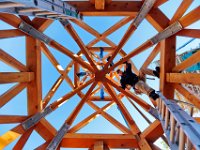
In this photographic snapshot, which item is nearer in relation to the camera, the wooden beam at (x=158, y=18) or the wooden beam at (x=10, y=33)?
the wooden beam at (x=10, y=33)

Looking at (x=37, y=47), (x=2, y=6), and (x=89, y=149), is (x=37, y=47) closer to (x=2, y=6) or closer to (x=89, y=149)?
(x=89, y=149)

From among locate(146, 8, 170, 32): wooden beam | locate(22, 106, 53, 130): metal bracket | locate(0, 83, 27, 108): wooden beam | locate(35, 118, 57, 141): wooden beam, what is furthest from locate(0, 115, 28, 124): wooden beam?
locate(146, 8, 170, 32): wooden beam

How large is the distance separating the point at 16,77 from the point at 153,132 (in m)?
4.11

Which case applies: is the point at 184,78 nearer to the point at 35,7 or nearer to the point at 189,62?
the point at 189,62

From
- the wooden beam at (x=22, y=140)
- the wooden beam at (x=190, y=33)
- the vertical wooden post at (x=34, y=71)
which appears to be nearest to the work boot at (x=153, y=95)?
the wooden beam at (x=190, y=33)

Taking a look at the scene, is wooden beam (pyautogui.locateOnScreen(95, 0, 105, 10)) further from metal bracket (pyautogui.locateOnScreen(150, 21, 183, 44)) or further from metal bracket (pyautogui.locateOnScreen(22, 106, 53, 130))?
metal bracket (pyautogui.locateOnScreen(22, 106, 53, 130))

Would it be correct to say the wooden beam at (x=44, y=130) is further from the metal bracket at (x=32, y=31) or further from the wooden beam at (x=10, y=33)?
the wooden beam at (x=10, y=33)

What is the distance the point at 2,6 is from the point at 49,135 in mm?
4945

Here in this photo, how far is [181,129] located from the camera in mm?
4035

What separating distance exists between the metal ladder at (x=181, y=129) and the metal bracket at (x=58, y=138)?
2959mm

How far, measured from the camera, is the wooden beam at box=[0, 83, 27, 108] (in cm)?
679

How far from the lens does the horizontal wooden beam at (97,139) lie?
26.1ft

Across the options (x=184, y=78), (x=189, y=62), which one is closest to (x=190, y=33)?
(x=189, y=62)

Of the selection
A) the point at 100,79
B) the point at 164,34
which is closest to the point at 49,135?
the point at 100,79
